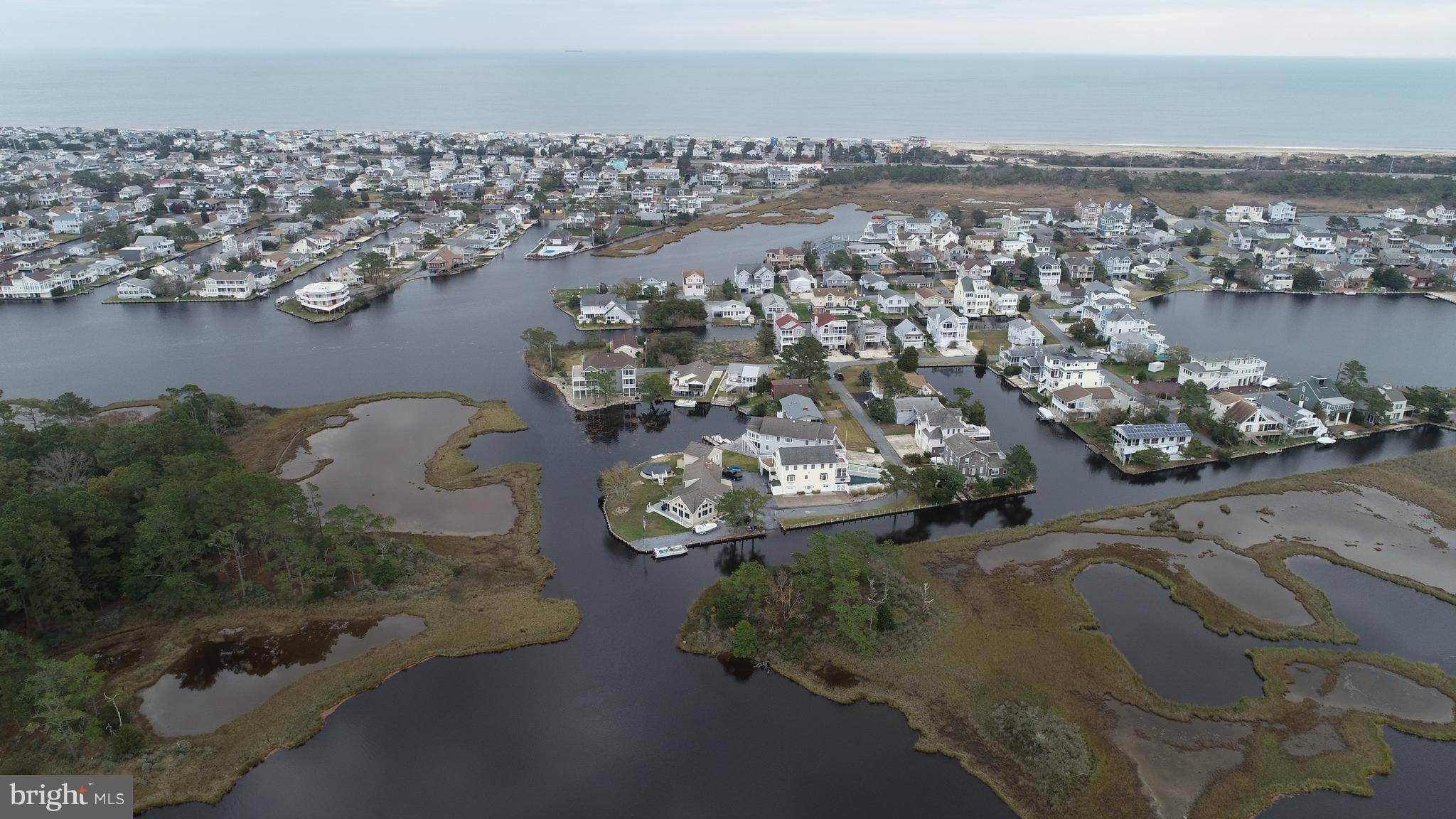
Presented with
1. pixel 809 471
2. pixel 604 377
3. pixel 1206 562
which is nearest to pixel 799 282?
pixel 604 377

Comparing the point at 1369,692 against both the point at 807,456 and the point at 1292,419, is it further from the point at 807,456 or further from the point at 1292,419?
the point at 1292,419

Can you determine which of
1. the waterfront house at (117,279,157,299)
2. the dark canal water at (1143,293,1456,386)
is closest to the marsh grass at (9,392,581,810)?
the dark canal water at (1143,293,1456,386)

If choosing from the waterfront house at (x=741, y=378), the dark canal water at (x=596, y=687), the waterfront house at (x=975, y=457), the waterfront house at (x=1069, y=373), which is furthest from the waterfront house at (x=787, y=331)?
the waterfront house at (x=975, y=457)

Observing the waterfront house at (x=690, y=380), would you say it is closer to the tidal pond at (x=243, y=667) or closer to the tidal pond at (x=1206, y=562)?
the tidal pond at (x=1206, y=562)

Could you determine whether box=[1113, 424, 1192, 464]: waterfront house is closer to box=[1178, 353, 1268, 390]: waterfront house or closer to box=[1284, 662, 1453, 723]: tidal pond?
box=[1178, 353, 1268, 390]: waterfront house

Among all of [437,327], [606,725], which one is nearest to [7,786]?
[606,725]

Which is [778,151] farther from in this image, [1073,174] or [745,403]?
[745,403]
